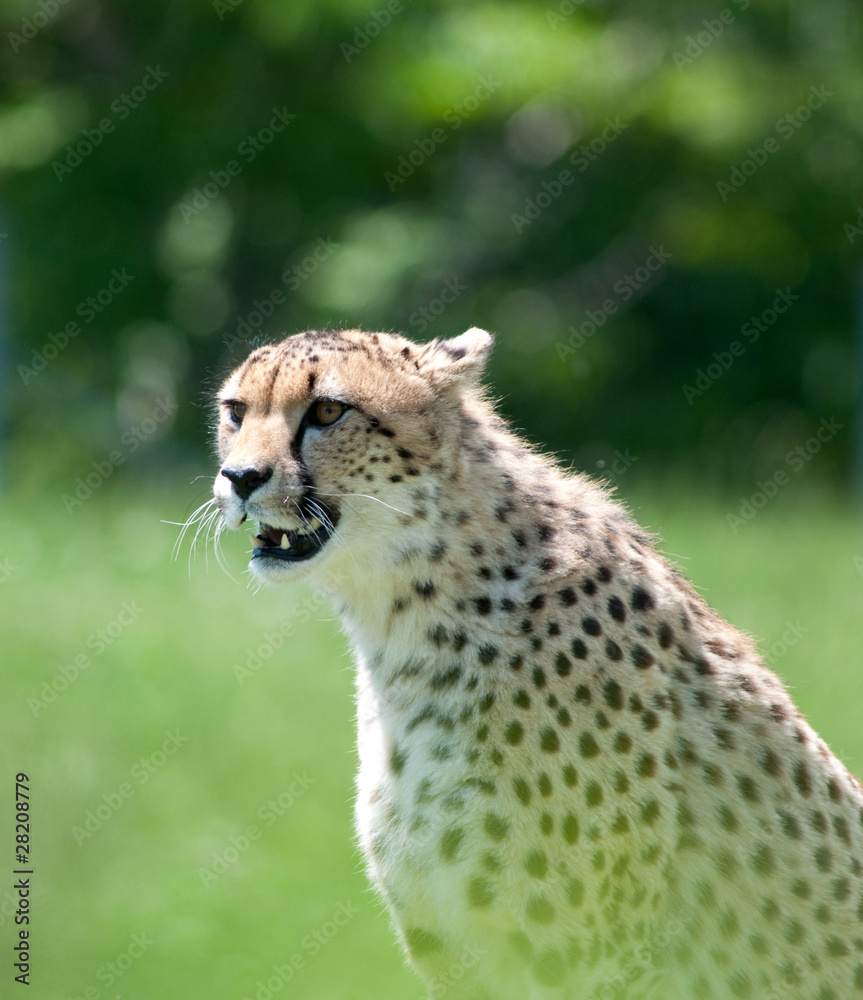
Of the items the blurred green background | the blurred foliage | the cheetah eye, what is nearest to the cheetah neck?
the cheetah eye

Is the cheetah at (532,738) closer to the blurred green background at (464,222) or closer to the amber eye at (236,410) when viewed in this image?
the amber eye at (236,410)

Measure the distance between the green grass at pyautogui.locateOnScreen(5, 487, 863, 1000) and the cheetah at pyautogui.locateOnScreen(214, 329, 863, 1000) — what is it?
94 cm

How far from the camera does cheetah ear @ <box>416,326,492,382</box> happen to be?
4.18 meters

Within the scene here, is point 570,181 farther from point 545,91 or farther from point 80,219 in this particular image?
point 80,219

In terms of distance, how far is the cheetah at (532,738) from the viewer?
372 cm

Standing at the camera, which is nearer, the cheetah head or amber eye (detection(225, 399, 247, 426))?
the cheetah head

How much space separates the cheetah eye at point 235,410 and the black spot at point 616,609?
1150mm

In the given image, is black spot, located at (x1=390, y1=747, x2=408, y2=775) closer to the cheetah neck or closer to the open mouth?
the cheetah neck

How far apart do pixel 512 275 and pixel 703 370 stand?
245cm

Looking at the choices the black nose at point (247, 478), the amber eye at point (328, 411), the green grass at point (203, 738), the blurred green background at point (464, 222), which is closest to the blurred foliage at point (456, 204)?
the blurred green background at point (464, 222)

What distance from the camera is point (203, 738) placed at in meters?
7.55

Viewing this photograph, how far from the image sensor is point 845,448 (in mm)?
16578

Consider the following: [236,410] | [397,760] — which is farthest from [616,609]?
[236,410]

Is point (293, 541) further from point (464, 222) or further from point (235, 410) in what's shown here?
point (464, 222)
